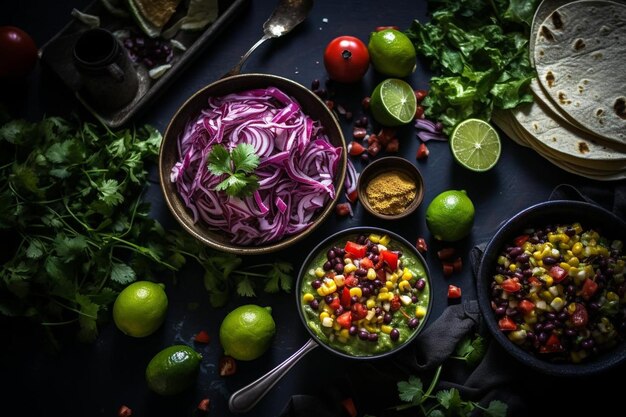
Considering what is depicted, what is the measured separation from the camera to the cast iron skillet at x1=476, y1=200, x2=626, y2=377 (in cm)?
354

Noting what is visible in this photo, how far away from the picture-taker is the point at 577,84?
411cm

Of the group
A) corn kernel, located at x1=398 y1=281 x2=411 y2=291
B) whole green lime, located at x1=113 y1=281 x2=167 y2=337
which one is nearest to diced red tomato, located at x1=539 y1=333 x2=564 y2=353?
corn kernel, located at x1=398 y1=281 x2=411 y2=291

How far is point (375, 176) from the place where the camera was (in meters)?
4.15

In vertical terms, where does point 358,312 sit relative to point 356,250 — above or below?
below

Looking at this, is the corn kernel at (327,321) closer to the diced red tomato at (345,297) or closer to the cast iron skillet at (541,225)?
the diced red tomato at (345,297)

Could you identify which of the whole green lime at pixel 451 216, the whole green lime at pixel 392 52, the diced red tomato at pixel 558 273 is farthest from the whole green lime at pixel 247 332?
the whole green lime at pixel 392 52

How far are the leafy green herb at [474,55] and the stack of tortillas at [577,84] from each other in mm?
116

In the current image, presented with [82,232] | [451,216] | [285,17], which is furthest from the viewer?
[285,17]

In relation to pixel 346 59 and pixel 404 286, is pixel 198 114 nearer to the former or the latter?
pixel 346 59

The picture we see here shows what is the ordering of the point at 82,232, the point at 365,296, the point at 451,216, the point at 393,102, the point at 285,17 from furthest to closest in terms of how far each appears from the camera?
the point at 285,17 < the point at 393,102 < the point at 82,232 < the point at 451,216 < the point at 365,296

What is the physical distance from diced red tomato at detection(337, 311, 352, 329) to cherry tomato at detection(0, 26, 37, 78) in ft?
9.42

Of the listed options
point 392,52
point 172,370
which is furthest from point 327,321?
point 392,52

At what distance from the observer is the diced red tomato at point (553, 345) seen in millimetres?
3609

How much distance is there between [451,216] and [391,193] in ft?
1.47
